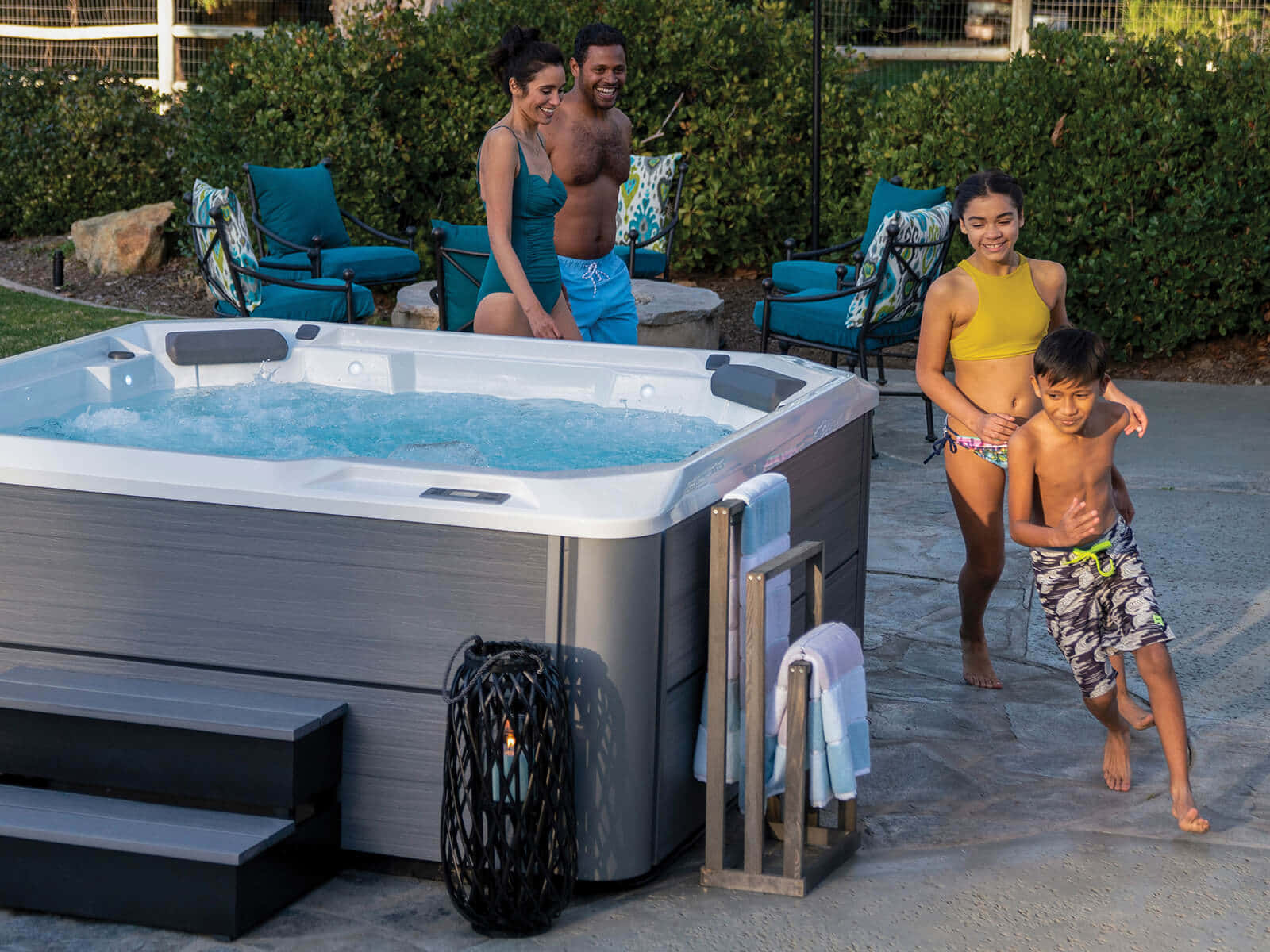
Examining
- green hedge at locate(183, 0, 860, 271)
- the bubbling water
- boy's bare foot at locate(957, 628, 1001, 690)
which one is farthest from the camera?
green hedge at locate(183, 0, 860, 271)

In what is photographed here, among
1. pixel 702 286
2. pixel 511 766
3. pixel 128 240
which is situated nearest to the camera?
pixel 511 766

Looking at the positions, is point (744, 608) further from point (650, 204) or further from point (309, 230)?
point (650, 204)

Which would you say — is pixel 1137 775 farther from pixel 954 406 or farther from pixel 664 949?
pixel 664 949

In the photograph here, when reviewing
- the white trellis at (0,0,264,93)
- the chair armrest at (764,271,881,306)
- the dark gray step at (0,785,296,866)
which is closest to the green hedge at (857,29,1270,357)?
the chair armrest at (764,271,881,306)

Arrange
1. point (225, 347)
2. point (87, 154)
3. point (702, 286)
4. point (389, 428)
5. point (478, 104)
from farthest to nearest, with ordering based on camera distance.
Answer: point (87, 154) → point (702, 286) → point (478, 104) → point (225, 347) → point (389, 428)

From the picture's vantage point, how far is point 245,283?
627cm

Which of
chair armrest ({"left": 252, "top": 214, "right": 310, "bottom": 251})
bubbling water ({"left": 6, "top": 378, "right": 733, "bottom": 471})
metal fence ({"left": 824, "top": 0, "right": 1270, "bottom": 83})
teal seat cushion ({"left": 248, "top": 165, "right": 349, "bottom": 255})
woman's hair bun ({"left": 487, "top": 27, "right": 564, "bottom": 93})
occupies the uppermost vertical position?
metal fence ({"left": 824, "top": 0, "right": 1270, "bottom": 83})

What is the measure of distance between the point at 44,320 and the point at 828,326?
458 centimetres

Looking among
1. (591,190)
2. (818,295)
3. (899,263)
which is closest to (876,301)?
(899,263)

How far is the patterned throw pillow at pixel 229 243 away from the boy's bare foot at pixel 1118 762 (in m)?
4.12

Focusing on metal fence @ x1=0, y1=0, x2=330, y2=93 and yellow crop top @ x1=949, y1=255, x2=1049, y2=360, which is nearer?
yellow crop top @ x1=949, y1=255, x2=1049, y2=360

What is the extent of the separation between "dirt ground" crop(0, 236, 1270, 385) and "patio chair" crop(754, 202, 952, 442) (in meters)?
1.49

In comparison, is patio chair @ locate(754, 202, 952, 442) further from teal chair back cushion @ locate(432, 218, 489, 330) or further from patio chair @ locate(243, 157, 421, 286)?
patio chair @ locate(243, 157, 421, 286)

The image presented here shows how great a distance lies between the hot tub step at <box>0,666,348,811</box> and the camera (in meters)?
2.56
